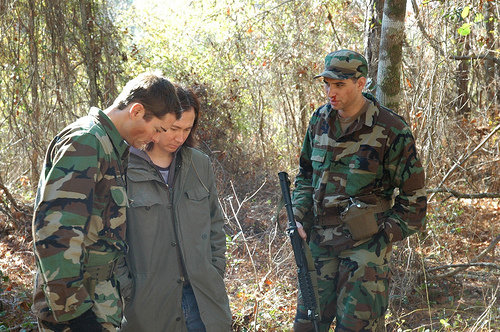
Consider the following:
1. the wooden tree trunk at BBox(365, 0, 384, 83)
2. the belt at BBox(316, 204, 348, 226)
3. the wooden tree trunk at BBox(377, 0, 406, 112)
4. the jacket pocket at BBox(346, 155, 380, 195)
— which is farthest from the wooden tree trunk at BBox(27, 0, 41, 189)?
the jacket pocket at BBox(346, 155, 380, 195)

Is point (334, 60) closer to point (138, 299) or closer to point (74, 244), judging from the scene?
point (138, 299)

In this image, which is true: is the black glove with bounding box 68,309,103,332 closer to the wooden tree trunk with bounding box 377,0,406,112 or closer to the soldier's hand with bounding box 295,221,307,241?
the soldier's hand with bounding box 295,221,307,241

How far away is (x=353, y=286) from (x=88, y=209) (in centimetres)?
172

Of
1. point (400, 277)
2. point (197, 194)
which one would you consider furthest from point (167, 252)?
point (400, 277)

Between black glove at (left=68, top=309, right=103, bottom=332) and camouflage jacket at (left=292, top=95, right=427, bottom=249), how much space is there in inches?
64.5

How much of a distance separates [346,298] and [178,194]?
117 cm

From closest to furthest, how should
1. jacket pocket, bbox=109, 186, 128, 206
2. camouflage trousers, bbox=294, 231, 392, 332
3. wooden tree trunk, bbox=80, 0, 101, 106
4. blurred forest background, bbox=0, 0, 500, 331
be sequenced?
1. jacket pocket, bbox=109, 186, 128, 206
2. camouflage trousers, bbox=294, 231, 392, 332
3. blurred forest background, bbox=0, 0, 500, 331
4. wooden tree trunk, bbox=80, 0, 101, 106

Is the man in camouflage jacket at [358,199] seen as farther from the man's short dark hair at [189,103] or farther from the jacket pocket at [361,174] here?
the man's short dark hair at [189,103]

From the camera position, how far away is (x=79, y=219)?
1.86 metres

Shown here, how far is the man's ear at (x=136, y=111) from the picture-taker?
84.9 inches

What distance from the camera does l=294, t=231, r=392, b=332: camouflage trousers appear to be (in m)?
3.00

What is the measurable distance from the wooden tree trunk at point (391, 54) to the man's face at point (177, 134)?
83.8 inches

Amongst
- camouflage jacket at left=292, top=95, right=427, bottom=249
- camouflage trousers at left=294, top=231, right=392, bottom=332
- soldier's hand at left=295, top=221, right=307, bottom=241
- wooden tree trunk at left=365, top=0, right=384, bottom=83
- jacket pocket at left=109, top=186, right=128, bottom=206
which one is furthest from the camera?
wooden tree trunk at left=365, top=0, right=384, bottom=83

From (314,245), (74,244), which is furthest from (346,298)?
(74,244)
